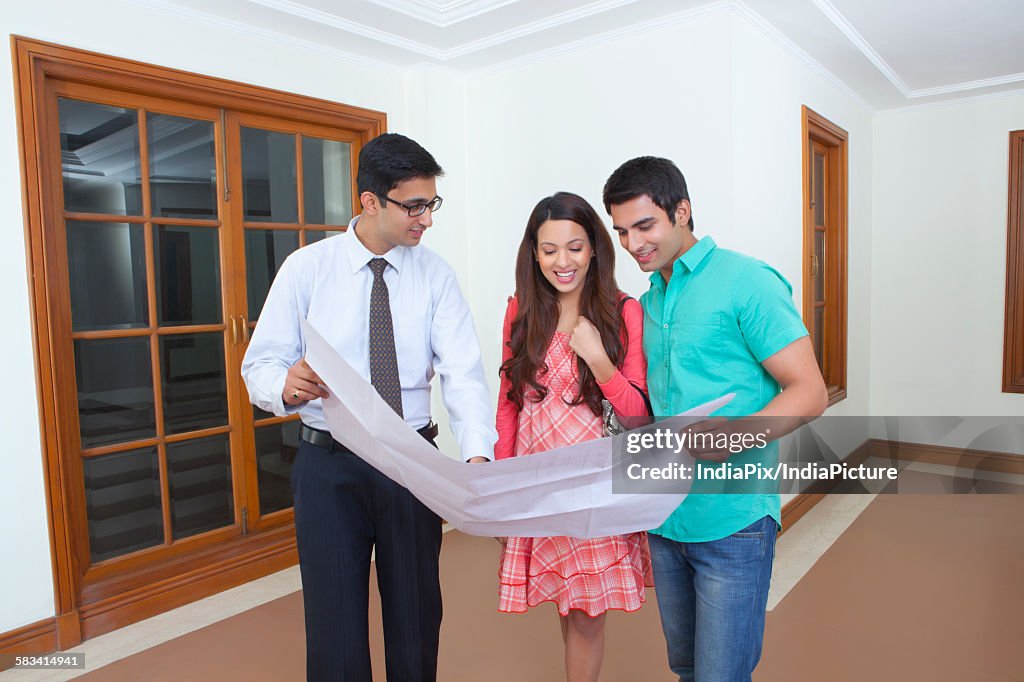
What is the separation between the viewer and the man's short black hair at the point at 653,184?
1441 mm

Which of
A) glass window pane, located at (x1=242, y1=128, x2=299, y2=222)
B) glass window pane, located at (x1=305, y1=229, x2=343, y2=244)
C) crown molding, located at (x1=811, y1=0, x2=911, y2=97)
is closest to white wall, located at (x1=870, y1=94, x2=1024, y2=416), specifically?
crown molding, located at (x1=811, y1=0, x2=911, y2=97)

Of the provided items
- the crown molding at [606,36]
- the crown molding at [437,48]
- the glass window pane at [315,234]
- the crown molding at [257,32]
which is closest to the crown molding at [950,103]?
the crown molding at [606,36]

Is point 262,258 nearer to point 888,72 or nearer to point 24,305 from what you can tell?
point 24,305

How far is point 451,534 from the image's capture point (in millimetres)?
3945

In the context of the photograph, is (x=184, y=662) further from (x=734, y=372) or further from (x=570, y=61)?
(x=570, y=61)

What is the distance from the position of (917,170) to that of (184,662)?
546 cm

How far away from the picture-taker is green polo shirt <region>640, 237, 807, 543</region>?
1.34 meters

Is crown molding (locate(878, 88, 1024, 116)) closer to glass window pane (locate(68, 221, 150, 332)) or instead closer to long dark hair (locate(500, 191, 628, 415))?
long dark hair (locate(500, 191, 628, 415))

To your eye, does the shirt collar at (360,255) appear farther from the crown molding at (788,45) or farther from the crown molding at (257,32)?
the crown molding at (788,45)

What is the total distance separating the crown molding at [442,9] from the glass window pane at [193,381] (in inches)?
67.5

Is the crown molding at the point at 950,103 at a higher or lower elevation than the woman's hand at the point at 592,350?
higher

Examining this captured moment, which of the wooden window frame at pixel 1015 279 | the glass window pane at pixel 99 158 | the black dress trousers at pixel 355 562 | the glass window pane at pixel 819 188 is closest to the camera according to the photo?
the black dress trousers at pixel 355 562

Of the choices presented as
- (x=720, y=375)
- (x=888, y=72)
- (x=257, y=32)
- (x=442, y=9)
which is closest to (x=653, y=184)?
(x=720, y=375)

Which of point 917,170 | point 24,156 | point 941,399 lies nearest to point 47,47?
point 24,156
